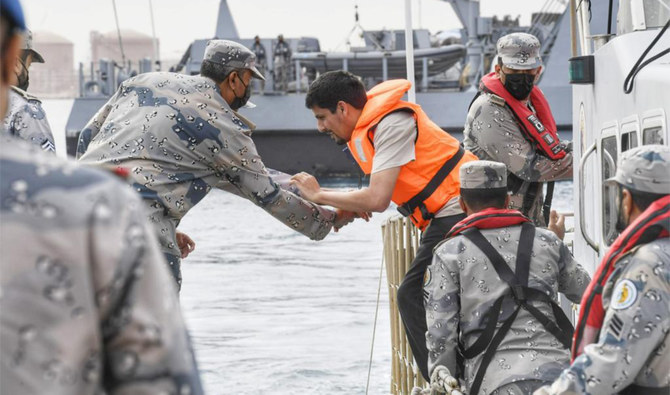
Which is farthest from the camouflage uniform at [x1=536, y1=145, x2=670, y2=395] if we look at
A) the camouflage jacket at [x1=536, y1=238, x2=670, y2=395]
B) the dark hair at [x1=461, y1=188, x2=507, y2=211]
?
the dark hair at [x1=461, y1=188, x2=507, y2=211]

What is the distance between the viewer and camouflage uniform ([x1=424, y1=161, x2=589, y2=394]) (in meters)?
4.64

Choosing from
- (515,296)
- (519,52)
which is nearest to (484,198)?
(515,296)

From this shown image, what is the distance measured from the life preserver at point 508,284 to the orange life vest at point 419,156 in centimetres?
98

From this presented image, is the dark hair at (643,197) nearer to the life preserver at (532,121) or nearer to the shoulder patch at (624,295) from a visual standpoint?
the shoulder patch at (624,295)

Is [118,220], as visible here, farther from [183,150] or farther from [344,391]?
[344,391]

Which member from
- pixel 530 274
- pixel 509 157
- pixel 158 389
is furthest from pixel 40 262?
pixel 509 157

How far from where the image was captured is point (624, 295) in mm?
3285

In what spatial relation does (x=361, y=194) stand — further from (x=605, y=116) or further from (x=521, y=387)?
(x=521, y=387)

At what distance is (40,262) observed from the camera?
6.04 ft

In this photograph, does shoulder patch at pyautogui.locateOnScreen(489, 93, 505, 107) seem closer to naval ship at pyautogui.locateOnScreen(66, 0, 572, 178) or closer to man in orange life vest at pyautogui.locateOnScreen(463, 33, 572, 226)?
man in orange life vest at pyautogui.locateOnScreen(463, 33, 572, 226)

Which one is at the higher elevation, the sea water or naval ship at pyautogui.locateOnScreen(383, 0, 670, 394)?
naval ship at pyautogui.locateOnScreen(383, 0, 670, 394)

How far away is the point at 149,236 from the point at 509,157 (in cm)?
475

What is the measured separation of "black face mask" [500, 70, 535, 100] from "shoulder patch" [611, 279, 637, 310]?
11.1 feet

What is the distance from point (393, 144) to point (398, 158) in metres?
0.07
